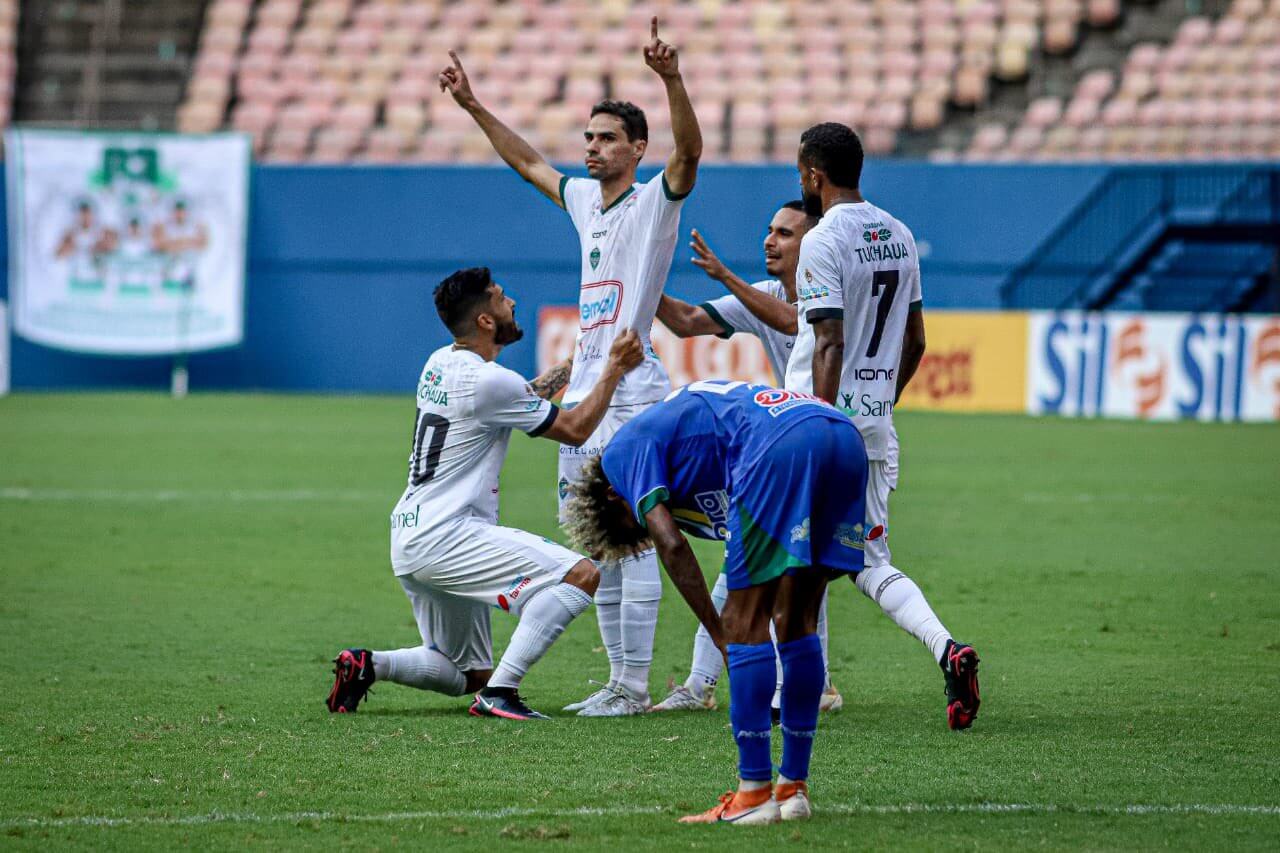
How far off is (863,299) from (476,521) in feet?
5.58

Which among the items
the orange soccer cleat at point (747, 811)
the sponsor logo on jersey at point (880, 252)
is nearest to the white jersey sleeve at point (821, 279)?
the sponsor logo on jersey at point (880, 252)

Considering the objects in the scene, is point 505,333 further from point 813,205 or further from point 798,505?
point 798,505

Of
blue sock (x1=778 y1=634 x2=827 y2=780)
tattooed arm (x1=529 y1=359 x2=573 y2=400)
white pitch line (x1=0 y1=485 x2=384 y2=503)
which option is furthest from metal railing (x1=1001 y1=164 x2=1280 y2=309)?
blue sock (x1=778 y1=634 x2=827 y2=780)

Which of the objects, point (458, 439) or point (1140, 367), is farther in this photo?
point (1140, 367)

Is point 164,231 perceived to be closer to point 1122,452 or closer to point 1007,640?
point 1122,452

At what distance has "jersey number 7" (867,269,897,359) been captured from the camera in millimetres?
6332

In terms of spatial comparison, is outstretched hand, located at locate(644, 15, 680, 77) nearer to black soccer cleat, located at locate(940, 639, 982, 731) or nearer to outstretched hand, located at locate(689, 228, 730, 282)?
outstretched hand, located at locate(689, 228, 730, 282)

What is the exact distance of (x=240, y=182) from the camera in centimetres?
2650

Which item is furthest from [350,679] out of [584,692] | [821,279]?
[821,279]

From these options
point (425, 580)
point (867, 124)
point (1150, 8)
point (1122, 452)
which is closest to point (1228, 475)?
point (1122, 452)

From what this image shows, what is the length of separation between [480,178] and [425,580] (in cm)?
2090

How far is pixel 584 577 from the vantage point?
6500 millimetres

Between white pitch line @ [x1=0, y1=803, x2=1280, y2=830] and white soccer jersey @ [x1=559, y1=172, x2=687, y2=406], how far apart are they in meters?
2.27

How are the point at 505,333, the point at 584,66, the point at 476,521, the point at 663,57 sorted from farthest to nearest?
the point at 584,66 < the point at 505,333 < the point at 476,521 < the point at 663,57
